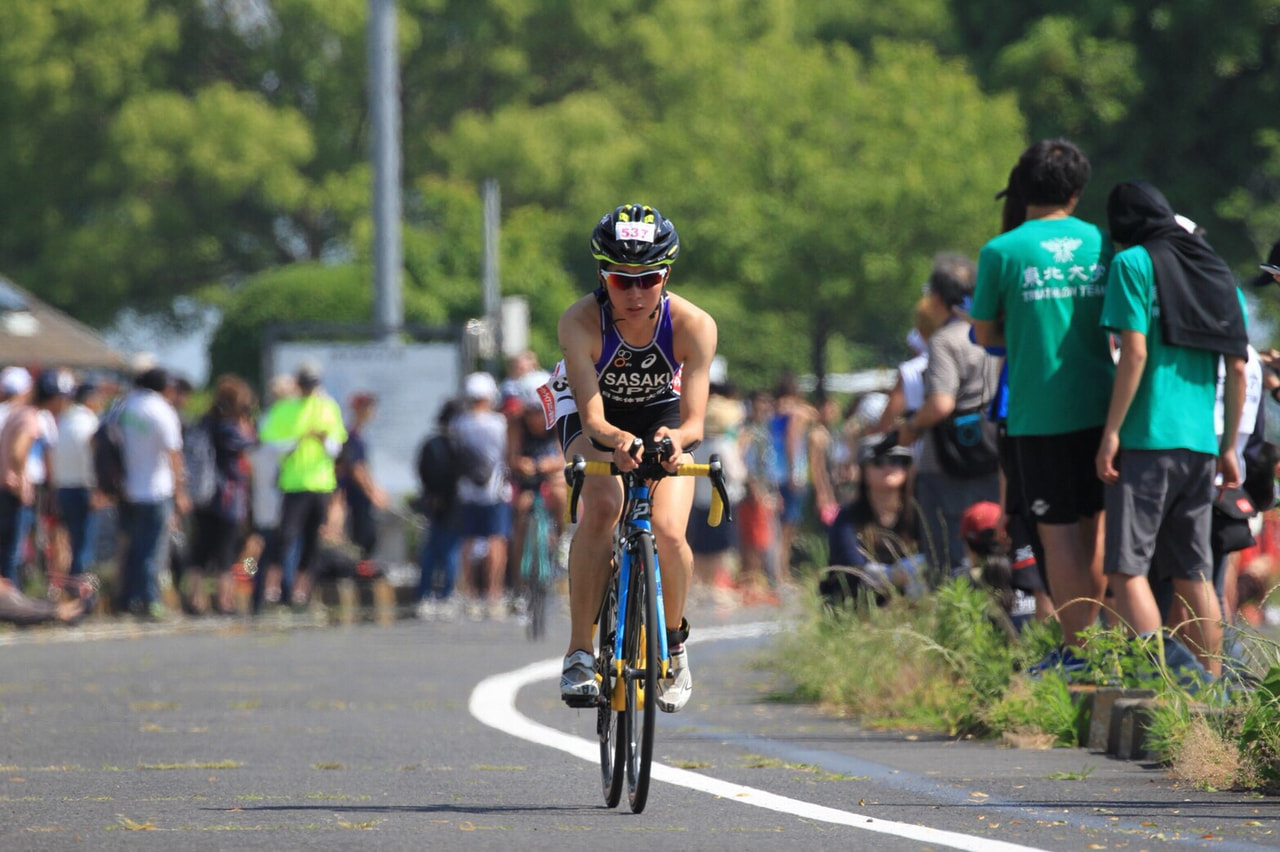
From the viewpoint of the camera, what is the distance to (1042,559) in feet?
32.0

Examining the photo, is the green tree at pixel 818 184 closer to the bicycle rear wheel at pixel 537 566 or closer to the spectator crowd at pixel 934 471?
the spectator crowd at pixel 934 471

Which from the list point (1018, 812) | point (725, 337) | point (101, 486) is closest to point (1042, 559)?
point (1018, 812)

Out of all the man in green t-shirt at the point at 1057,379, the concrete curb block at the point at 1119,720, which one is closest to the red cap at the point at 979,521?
the man in green t-shirt at the point at 1057,379

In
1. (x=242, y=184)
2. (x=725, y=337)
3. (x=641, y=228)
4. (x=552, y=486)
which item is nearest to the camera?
(x=641, y=228)

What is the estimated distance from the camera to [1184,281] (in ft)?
29.5

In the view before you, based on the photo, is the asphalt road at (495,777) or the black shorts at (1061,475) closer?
the asphalt road at (495,777)

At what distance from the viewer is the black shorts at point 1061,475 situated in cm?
927

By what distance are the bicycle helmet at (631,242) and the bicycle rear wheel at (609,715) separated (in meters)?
1.05

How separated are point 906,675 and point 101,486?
31.0 ft

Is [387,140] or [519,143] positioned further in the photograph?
[519,143]

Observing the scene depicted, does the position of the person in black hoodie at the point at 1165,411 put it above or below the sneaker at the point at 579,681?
above

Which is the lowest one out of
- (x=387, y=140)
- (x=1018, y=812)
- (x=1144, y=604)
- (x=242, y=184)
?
(x=1018, y=812)

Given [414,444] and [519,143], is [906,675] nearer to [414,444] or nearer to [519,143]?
[414,444]

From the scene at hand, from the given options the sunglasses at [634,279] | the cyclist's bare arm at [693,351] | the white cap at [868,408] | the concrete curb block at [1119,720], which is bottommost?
the concrete curb block at [1119,720]
